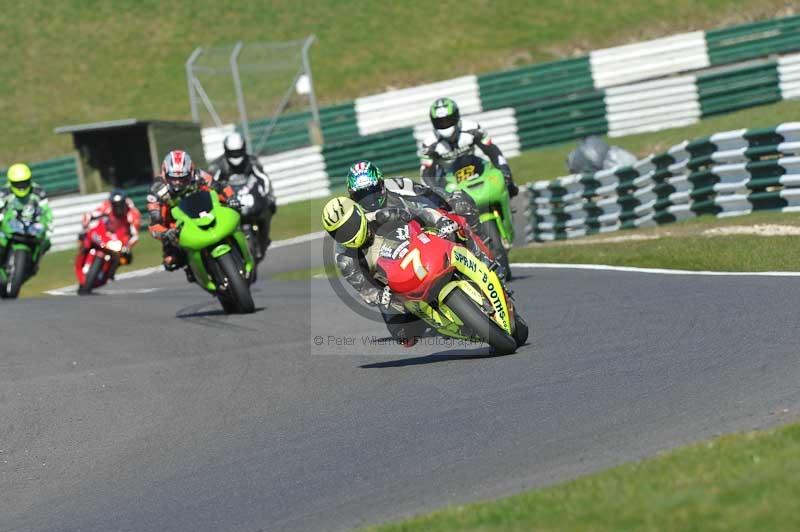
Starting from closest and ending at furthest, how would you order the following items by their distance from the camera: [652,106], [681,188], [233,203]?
1. [233,203]
2. [681,188]
3. [652,106]

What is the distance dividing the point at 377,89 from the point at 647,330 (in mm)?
29117

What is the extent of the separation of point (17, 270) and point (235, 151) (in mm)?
3613

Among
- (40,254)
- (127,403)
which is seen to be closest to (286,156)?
(40,254)

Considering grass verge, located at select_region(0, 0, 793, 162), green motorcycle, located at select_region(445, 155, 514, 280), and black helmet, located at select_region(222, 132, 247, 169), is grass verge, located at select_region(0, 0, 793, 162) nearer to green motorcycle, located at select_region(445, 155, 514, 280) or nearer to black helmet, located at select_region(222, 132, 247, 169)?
black helmet, located at select_region(222, 132, 247, 169)

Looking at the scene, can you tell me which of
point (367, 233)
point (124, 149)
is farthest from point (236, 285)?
point (124, 149)

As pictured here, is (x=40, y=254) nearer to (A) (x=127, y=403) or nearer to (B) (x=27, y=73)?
(A) (x=127, y=403)

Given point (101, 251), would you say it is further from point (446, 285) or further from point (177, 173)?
point (446, 285)

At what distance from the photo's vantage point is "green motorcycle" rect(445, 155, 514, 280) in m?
A: 13.1

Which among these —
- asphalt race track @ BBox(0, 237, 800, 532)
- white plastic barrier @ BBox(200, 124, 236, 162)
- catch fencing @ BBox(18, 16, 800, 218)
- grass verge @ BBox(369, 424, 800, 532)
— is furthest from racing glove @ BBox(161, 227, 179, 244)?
white plastic barrier @ BBox(200, 124, 236, 162)

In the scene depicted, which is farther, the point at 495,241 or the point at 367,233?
the point at 495,241

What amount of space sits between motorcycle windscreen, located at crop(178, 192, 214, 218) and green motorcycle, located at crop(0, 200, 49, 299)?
4.79 meters

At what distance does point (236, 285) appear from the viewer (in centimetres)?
1366

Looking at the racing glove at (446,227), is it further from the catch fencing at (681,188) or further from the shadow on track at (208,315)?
the catch fencing at (681,188)

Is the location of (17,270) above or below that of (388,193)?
below
